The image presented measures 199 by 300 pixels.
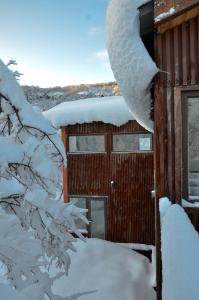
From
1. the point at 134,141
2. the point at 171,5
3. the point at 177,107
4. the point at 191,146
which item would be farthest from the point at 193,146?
the point at 134,141

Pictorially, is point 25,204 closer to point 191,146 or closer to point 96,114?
point 191,146

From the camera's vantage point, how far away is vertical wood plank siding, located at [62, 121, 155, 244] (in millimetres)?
12531

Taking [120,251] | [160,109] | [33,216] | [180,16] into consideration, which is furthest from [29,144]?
[120,251]

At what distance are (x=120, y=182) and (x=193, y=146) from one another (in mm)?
8782

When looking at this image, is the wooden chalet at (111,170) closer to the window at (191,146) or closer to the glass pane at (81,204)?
the glass pane at (81,204)

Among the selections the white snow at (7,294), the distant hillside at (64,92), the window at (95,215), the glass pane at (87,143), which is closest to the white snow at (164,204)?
the white snow at (7,294)

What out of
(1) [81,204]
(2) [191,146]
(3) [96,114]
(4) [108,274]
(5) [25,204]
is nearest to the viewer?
(5) [25,204]

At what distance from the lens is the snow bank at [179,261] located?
1.59 m

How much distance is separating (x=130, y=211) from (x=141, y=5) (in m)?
9.79

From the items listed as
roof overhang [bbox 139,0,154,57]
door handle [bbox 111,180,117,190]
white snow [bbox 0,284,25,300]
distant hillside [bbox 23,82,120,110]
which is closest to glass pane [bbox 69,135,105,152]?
door handle [bbox 111,180,117,190]

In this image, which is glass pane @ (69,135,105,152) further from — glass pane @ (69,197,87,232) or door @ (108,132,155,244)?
glass pane @ (69,197,87,232)

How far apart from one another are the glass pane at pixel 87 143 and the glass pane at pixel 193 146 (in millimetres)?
8816

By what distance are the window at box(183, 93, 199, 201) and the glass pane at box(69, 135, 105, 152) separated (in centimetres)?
882

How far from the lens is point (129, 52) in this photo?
421cm
